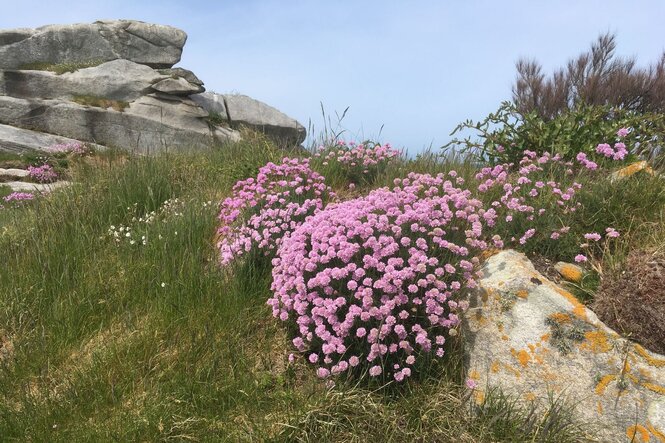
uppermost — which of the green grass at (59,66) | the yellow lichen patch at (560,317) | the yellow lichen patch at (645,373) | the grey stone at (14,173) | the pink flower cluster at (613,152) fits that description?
the green grass at (59,66)

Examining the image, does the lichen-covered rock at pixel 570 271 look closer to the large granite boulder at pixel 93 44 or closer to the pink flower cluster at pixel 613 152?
the pink flower cluster at pixel 613 152

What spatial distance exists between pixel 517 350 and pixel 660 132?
13.8ft

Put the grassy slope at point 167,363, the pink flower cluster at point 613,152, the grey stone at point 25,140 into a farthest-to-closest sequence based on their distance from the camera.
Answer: the grey stone at point 25,140
the pink flower cluster at point 613,152
the grassy slope at point 167,363

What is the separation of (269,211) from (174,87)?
14502 mm

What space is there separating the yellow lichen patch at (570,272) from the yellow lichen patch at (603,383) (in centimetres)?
99

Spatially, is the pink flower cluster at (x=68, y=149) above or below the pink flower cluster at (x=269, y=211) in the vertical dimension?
below

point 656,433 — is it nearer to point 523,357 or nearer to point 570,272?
point 523,357

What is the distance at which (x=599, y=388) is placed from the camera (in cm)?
323

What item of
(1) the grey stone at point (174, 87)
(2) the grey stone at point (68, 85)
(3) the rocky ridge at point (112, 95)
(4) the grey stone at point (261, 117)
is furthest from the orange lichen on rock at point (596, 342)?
(2) the grey stone at point (68, 85)

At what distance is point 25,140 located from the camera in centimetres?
1546

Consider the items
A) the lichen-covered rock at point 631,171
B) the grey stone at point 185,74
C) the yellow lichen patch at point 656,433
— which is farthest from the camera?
the grey stone at point 185,74

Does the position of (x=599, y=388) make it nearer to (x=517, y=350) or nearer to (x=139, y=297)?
(x=517, y=350)

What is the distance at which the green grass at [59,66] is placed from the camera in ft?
58.6

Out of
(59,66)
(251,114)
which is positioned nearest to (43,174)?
(59,66)
